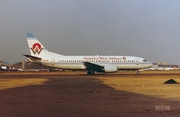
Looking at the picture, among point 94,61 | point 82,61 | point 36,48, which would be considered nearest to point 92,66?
point 94,61

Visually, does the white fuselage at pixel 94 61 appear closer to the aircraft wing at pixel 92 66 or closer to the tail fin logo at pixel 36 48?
the aircraft wing at pixel 92 66

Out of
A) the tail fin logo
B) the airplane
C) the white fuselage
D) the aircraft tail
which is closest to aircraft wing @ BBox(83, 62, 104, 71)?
the airplane

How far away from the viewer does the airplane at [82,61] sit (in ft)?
162

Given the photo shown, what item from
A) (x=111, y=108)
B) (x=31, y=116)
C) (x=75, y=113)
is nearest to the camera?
(x=31, y=116)

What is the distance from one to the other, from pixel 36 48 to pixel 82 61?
8824 mm

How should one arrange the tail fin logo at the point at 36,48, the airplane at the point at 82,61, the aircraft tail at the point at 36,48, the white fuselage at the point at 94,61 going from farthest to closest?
the tail fin logo at the point at 36,48
the aircraft tail at the point at 36,48
the white fuselage at the point at 94,61
the airplane at the point at 82,61

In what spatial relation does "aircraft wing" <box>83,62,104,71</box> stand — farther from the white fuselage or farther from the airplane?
the white fuselage

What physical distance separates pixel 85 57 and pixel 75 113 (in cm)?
4115

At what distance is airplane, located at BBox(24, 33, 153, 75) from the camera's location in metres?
49.2

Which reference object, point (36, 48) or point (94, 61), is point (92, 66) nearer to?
point (94, 61)

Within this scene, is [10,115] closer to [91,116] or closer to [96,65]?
[91,116]

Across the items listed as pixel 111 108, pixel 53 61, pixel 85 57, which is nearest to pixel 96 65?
pixel 85 57

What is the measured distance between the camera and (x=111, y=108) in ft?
36.8

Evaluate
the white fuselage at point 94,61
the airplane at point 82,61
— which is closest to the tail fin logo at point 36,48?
the airplane at point 82,61
